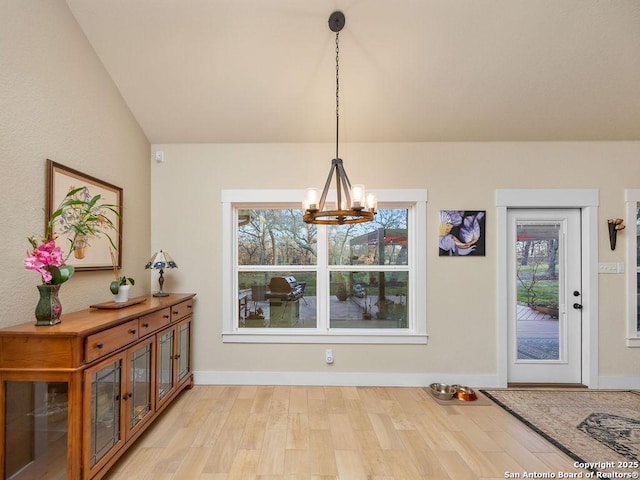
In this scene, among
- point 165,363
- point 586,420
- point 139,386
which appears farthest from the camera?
point 165,363

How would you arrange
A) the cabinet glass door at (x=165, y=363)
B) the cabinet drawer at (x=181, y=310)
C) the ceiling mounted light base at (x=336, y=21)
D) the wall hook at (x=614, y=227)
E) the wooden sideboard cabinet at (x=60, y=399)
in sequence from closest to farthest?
1. the wooden sideboard cabinet at (x=60, y=399)
2. the ceiling mounted light base at (x=336, y=21)
3. the cabinet glass door at (x=165, y=363)
4. the cabinet drawer at (x=181, y=310)
5. the wall hook at (x=614, y=227)

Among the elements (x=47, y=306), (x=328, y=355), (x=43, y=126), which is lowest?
(x=328, y=355)

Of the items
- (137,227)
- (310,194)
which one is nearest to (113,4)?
(137,227)

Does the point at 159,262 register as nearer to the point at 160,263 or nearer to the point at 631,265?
the point at 160,263

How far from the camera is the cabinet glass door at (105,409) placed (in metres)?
1.84

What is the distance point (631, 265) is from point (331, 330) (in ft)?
11.1

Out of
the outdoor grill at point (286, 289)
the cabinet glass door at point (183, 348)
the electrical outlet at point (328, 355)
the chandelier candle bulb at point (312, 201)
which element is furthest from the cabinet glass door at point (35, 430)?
the electrical outlet at point (328, 355)

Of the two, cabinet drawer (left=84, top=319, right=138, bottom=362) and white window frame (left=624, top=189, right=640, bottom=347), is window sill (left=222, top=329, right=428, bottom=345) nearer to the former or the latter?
cabinet drawer (left=84, top=319, right=138, bottom=362)

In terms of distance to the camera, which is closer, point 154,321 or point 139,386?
point 139,386

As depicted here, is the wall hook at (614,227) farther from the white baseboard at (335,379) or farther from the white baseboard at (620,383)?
the white baseboard at (335,379)

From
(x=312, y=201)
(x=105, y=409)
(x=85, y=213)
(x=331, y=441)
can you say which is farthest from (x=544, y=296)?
(x=85, y=213)

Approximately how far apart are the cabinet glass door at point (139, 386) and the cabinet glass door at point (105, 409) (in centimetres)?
11

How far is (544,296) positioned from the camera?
138 inches

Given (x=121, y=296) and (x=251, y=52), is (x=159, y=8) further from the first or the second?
(x=121, y=296)
